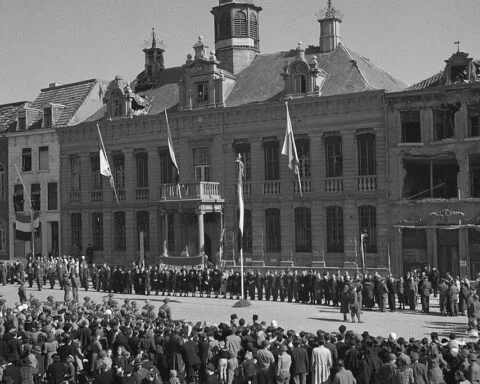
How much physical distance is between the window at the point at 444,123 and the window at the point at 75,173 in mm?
23946

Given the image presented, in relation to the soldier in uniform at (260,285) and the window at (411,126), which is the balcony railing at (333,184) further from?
the soldier in uniform at (260,285)

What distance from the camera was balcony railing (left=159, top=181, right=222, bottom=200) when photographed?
141ft

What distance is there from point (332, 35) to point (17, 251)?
26.0 meters

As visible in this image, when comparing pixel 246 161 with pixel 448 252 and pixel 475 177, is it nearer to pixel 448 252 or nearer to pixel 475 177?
pixel 448 252

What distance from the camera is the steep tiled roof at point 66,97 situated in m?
52.7

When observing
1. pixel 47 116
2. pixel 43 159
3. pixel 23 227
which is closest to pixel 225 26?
pixel 47 116

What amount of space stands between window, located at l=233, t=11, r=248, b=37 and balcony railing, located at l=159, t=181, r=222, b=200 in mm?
10054

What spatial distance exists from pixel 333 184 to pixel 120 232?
15045 mm

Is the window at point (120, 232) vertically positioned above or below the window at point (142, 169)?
below

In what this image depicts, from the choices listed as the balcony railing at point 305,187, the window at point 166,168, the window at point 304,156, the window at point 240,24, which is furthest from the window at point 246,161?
the window at point 240,24

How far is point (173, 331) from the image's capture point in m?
18.5

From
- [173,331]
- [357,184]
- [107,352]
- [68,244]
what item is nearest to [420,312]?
[357,184]

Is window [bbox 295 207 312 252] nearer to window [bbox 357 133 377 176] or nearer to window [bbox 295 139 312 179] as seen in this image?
window [bbox 295 139 312 179]

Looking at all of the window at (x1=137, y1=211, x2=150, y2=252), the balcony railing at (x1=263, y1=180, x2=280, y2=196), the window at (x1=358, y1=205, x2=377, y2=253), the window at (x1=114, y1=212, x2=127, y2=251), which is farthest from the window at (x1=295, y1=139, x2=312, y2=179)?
the window at (x1=114, y1=212, x2=127, y2=251)
